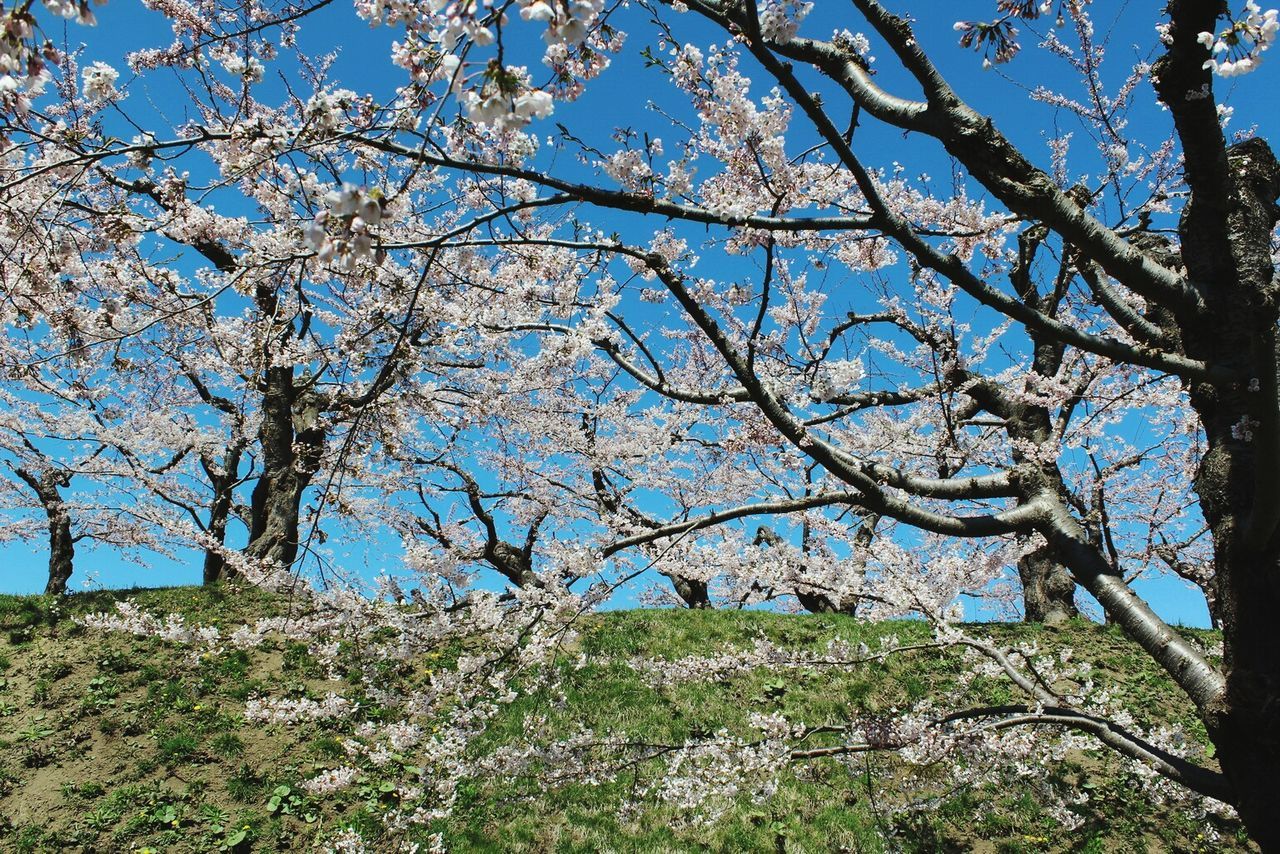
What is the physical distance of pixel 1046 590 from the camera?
10.4 m

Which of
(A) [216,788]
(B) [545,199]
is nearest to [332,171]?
(B) [545,199]

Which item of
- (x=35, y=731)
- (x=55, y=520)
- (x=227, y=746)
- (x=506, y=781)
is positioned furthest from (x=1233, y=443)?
(x=55, y=520)

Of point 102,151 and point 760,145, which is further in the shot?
point 760,145

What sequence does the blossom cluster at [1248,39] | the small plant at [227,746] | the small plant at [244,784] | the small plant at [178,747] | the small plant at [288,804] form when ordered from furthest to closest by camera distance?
the small plant at [227,746], the small plant at [178,747], the small plant at [244,784], the small plant at [288,804], the blossom cluster at [1248,39]

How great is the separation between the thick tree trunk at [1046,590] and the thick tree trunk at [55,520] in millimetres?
18781

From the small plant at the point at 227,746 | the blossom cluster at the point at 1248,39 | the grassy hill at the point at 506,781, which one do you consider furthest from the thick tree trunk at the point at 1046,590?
the small plant at the point at 227,746

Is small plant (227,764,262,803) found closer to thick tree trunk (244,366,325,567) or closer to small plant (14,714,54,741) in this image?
small plant (14,714,54,741)

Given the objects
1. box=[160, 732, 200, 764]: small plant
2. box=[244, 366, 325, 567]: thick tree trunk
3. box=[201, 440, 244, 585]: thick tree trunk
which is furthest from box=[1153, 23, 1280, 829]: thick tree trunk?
box=[201, 440, 244, 585]: thick tree trunk

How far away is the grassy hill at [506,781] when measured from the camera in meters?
5.76

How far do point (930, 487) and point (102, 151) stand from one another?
4412mm

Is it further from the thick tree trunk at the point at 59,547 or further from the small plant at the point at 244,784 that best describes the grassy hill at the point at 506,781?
the thick tree trunk at the point at 59,547

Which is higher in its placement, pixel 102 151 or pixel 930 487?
pixel 102 151

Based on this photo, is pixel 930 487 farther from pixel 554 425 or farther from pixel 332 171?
pixel 554 425

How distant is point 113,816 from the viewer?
19.3 feet
